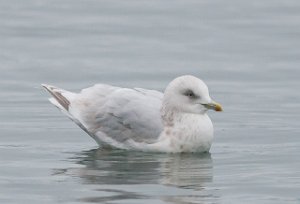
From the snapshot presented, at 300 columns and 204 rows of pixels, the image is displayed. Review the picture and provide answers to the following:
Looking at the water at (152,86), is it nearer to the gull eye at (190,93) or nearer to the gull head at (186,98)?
the gull head at (186,98)

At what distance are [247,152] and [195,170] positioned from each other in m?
0.98

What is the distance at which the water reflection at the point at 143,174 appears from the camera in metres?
12.6

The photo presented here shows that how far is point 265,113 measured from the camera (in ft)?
56.1

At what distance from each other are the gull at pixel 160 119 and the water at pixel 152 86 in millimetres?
158

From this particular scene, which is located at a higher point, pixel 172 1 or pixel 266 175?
pixel 172 1

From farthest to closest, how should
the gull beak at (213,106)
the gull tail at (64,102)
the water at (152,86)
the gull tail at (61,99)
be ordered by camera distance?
the gull tail at (61,99) < the gull tail at (64,102) < the gull beak at (213,106) < the water at (152,86)

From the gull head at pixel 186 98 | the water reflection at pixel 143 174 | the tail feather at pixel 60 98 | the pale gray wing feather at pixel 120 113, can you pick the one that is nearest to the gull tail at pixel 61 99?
the tail feather at pixel 60 98

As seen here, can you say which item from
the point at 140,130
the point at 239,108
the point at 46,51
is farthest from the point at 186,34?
the point at 140,130

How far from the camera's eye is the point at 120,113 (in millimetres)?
15172

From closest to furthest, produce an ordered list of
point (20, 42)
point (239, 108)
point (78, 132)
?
point (78, 132)
point (239, 108)
point (20, 42)

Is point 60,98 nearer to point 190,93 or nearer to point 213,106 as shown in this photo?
point 190,93

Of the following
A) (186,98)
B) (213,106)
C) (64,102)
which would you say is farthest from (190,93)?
(64,102)

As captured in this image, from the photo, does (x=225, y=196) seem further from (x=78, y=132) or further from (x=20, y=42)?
(x=20, y=42)

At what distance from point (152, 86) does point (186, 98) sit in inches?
146
